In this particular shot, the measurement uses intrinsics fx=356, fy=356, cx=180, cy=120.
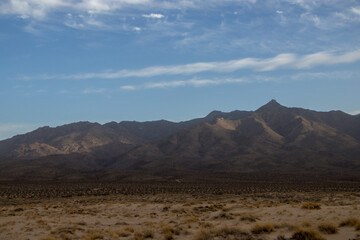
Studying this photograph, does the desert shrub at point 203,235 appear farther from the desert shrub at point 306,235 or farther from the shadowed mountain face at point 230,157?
the shadowed mountain face at point 230,157

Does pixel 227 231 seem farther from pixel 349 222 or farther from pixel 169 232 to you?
pixel 349 222

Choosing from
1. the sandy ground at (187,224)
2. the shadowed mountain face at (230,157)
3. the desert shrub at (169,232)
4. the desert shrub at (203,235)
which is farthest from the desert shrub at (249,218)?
the shadowed mountain face at (230,157)

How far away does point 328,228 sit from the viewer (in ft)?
47.4

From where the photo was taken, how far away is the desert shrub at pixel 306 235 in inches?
506

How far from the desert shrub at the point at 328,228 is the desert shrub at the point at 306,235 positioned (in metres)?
1.41

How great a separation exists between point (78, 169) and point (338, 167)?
10011cm

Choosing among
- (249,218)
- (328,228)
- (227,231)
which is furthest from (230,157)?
(328,228)

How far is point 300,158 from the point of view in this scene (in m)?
144

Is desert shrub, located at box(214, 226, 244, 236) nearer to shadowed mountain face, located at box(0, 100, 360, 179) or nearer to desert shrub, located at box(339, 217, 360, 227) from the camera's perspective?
desert shrub, located at box(339, 217, 360, 227)

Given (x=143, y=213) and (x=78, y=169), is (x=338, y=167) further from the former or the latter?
(x=143, y=213)

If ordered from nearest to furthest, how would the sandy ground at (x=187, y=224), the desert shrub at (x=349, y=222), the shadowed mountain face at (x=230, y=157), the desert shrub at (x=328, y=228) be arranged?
the desert shrub at (x=328, y=228) < the desert shrub at (x=349, y=222) < the sandy ground at (x=187, y=224) < the shadowed mountain face at (x=230, y=157)

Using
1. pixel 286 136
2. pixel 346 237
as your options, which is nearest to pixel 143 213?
pixel 346 237

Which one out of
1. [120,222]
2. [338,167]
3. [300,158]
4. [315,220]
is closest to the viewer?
[315,220]

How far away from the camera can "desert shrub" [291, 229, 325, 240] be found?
12.9 metres
